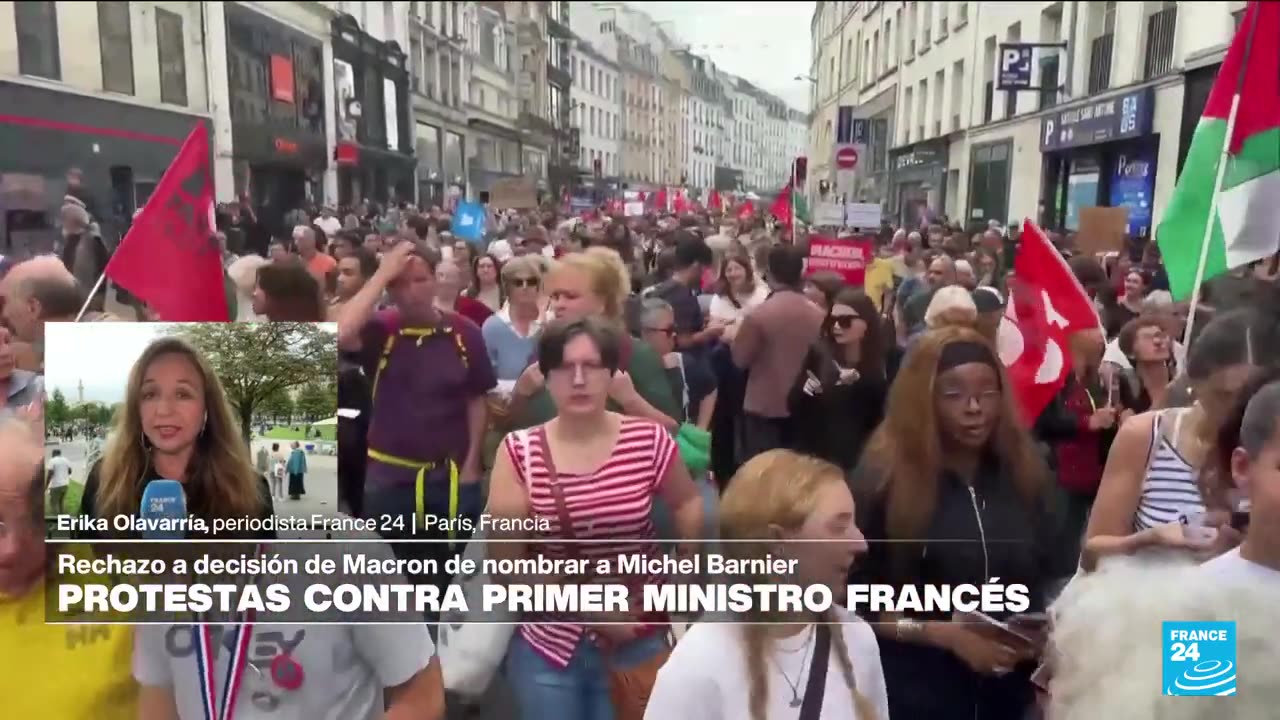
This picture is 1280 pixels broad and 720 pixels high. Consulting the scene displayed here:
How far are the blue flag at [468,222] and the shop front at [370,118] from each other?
20cm

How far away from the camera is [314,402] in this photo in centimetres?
173

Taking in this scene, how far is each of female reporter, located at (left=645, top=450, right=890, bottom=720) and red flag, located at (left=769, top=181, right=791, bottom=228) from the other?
90 centimetres

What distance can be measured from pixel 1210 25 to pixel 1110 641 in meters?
5.55

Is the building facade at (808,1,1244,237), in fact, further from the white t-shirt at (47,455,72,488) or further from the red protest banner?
the white t-shirt at (47,455,72,488)

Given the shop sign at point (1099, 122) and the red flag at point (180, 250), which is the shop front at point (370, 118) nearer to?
the red flag at point (180, 250)

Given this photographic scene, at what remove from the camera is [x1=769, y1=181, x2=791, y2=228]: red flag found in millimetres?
2482

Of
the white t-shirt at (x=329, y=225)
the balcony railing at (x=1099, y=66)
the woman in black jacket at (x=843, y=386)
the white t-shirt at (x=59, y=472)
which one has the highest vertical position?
the balcony railing at (x=1099, y=66)

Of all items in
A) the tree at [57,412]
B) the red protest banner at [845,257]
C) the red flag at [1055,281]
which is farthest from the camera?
the red protest banner at [845,257]

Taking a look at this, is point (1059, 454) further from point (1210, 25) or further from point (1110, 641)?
A: point (1210, 25)

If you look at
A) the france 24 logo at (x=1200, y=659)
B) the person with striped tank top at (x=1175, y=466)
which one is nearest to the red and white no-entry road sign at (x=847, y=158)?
the person with striped tank top at (x=1175, y=466)

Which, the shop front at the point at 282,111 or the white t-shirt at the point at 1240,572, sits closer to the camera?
the white t-shirt at the point at 1240,572

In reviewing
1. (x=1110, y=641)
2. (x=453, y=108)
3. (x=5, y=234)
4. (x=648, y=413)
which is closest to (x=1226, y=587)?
(x=1110, y=641)

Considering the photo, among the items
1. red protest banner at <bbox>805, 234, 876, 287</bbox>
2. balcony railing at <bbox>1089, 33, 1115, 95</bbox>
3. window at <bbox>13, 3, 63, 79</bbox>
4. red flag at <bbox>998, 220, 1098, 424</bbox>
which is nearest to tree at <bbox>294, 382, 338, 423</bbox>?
window at <bbox>13, 3, 63, 79</bbox>

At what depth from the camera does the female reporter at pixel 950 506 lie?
1.85 m
